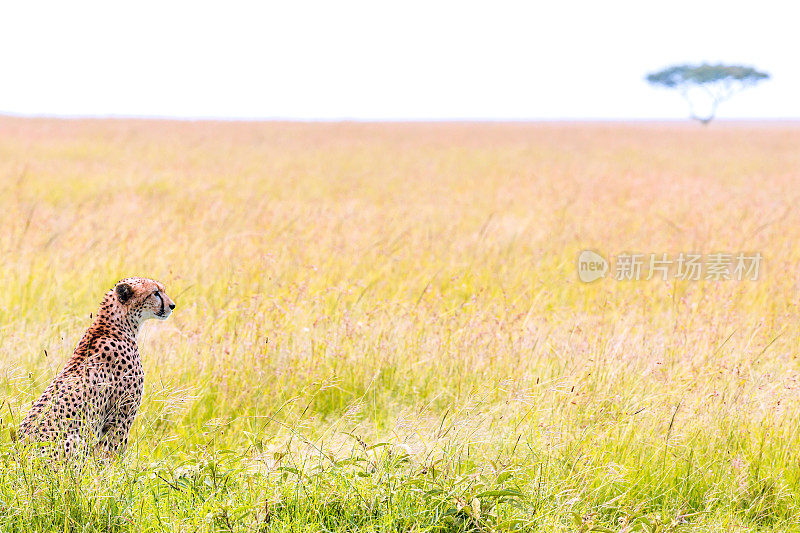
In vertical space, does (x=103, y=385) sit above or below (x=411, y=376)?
above

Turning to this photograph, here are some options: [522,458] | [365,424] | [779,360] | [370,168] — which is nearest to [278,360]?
[365,424]

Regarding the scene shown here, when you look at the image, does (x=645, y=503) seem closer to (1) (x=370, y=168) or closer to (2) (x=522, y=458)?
(2) (x=522, y=458)

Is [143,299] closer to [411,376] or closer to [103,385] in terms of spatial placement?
[103,385]

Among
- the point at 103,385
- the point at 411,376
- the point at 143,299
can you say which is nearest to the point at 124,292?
the point at 143,299

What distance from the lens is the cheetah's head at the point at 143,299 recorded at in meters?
2.65

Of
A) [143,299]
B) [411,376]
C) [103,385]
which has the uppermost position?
[143,299]

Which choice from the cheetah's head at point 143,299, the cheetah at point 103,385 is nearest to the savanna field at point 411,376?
the cheetah at point 103,385

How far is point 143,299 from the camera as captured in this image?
2658mm

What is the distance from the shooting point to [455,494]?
8.41 feet

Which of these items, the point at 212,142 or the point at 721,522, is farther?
the point at 212,142

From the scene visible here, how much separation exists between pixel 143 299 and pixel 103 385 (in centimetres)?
32

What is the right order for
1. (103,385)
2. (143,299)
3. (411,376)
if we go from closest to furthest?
(103,385) < (143,299) < (411,376)

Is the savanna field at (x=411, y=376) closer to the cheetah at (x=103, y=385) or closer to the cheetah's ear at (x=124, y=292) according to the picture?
the cheetah at (x=103, y=385)

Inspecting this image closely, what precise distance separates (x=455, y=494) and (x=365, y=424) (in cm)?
104
